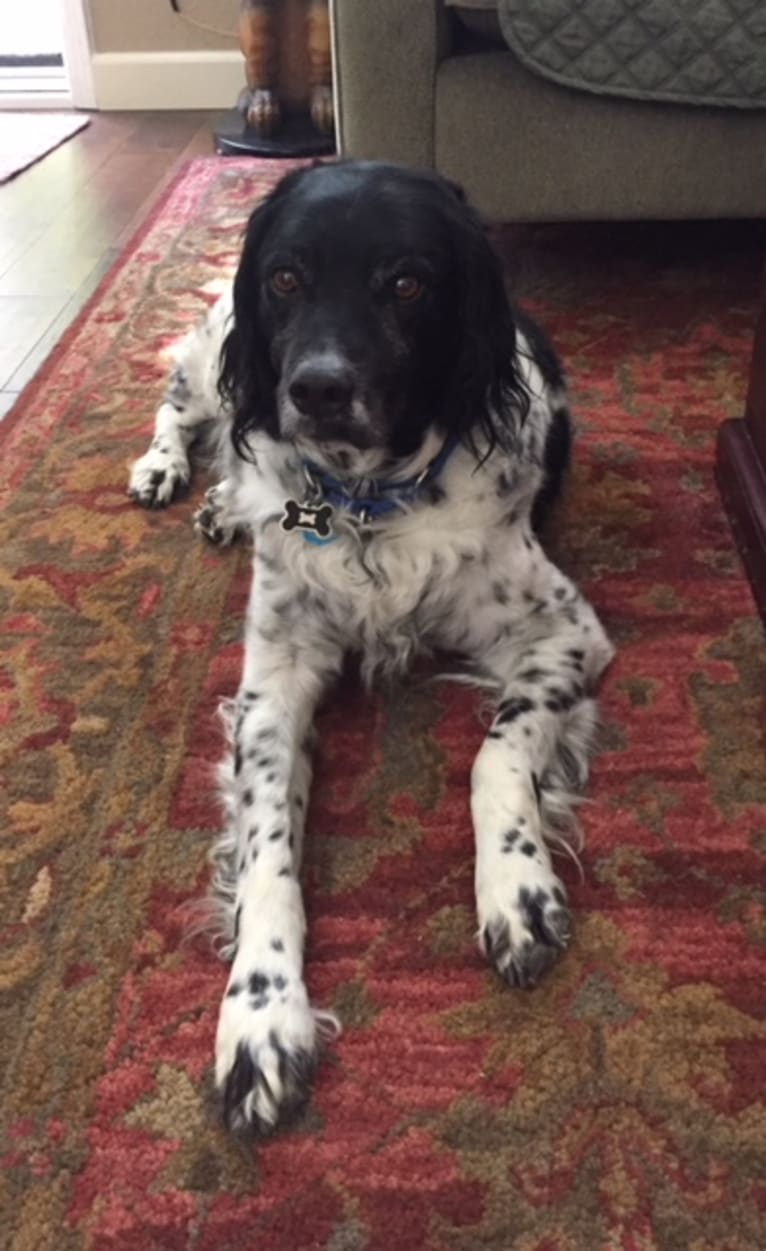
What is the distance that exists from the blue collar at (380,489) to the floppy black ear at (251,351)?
10cm

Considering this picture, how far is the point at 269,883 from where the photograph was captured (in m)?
1.42

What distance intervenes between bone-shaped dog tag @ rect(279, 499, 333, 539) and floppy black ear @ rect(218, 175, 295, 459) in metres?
0.12

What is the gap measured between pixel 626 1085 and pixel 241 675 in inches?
34.3

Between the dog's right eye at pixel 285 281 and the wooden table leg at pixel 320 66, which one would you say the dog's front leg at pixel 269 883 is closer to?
the dog's right eye at pixel 285 281

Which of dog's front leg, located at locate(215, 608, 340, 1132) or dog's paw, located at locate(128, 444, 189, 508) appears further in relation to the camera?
dog's paw, located at locate(128, 444, 189, 508)

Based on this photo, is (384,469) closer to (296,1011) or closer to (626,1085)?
(296,1011)

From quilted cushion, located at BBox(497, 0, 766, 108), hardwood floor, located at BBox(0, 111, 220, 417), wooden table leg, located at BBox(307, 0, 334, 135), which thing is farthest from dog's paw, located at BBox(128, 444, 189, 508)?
wooden table leg, located at BBox(307, 0, 334, 135)

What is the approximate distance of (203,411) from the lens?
2.54m

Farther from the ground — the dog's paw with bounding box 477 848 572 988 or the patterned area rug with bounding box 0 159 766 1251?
the dog's paw with bounding box 477 848 572 988

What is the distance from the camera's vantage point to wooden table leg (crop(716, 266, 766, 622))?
6.49 feet

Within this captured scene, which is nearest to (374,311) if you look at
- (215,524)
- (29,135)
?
(215,524)

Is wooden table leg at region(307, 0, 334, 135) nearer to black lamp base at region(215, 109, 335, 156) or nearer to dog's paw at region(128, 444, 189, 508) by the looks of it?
black lamp base at region(215, 109, 335, 156)

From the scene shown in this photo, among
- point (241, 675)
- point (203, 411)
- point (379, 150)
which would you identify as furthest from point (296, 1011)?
point (379, 150)

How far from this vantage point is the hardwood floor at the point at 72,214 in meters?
3.12
